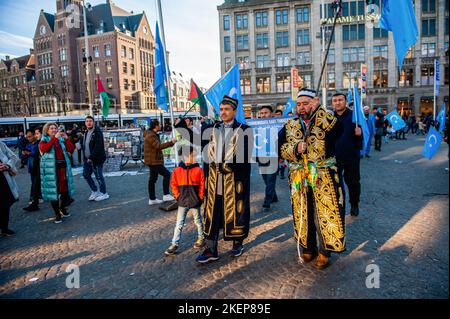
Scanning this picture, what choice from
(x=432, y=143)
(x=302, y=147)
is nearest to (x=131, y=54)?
(x=432, y=143)

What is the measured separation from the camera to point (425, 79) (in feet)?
147

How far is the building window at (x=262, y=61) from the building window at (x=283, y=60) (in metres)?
1.77

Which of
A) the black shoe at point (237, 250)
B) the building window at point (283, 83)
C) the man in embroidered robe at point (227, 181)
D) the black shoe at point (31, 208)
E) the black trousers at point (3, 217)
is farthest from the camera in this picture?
the building window at point (283, 83)

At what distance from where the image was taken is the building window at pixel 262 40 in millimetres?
48438

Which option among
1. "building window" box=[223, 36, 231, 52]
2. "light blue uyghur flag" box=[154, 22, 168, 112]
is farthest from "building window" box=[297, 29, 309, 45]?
"light blue uyghur flag" box=[154, 22, 168, 112]

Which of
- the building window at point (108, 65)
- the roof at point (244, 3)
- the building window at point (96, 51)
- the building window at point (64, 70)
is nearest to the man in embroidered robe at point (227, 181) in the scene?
the roof at point (244, 3)

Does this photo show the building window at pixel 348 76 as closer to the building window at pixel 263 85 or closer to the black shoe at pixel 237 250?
the building window at pixel 263 85

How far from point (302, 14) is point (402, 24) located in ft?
158

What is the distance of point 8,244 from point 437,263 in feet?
21.0

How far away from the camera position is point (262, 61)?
160 ft

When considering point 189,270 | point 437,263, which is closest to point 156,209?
point 189,270

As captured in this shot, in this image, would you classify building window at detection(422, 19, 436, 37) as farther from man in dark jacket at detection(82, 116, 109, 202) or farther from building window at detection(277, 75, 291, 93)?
man in dark jacket at detection(82, 116, 109, 202)

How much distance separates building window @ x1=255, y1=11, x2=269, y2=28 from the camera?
48000 mm
